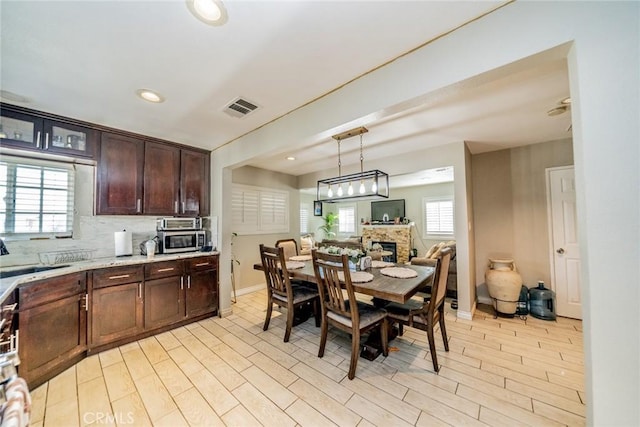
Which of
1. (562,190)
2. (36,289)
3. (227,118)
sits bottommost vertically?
(36,289)

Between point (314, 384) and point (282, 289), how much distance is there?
1067 millimetres

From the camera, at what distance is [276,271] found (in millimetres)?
2723

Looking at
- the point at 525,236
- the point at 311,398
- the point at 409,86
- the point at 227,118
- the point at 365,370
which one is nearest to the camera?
the point at 409,86

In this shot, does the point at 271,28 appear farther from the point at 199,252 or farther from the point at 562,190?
the point at 562,190

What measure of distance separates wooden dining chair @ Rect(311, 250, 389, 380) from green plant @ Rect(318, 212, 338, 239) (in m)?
6.29

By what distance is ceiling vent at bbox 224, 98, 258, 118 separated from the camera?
86.3 inches

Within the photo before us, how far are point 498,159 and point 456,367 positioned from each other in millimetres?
3182

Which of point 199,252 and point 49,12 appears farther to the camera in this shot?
point 199,252

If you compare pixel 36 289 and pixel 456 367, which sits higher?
pixel 36 289

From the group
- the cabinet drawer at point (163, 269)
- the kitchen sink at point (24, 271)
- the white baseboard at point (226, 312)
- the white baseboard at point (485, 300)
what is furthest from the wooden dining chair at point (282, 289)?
the white baseboard at point (485, 300)

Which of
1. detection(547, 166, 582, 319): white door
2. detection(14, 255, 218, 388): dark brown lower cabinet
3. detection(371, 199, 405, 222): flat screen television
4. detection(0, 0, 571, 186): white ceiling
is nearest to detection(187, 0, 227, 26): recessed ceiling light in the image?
detection(0, 0, 571, 186): white ceiling

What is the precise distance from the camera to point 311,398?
1.78 m

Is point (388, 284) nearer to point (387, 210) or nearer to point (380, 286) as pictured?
point (380, 286)

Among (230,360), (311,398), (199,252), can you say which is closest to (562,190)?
(311,398)
